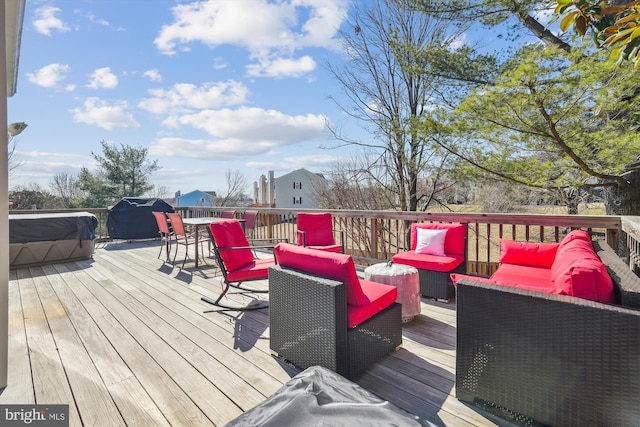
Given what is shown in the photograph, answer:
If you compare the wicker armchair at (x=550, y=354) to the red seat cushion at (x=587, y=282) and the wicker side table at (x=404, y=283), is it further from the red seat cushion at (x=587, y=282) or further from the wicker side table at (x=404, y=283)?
the wicker side table at (x=404, y=283)

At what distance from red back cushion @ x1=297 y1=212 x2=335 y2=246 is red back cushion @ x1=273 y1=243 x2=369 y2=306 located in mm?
2766

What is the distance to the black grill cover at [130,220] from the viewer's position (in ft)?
27.1

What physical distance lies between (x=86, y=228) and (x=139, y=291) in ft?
10.6

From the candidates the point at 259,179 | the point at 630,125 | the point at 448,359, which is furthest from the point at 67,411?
the point at 259,179

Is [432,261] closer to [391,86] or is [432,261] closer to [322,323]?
[322,323]

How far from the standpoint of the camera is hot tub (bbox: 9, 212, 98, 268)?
573cm

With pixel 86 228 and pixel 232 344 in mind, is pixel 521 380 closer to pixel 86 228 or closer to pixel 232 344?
pixel 232 344

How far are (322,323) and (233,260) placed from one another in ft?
5.70

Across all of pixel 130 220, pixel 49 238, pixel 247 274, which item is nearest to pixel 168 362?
pixel 247 274

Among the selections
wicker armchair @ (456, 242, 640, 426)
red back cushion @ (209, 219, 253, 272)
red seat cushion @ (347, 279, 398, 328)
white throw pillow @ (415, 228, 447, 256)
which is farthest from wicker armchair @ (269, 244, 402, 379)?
white throw pillow @ (415, 228, 447, 256)

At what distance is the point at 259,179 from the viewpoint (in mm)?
23719

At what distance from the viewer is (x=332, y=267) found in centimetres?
212

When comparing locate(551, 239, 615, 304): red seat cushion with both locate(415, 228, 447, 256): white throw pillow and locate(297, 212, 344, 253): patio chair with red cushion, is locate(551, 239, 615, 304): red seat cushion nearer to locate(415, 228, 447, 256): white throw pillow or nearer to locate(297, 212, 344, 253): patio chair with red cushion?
locate(415, 228, 447, 256): white throw pillow

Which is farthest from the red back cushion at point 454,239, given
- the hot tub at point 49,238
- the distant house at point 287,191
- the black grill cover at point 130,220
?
the distant house at point 287,191
